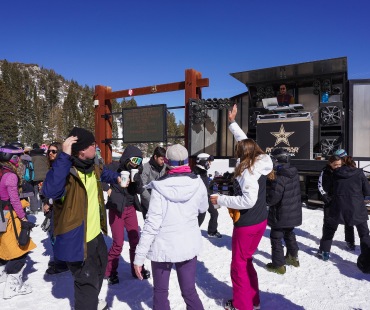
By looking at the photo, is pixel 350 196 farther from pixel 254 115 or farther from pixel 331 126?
pixel 254 115

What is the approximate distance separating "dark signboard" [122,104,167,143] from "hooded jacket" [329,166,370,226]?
6.80m

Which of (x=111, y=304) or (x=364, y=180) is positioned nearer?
(x=111, y=304)

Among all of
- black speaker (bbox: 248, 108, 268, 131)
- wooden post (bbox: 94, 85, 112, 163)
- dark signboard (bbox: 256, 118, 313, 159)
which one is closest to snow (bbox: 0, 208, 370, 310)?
dark signboard (bbox: 256, 118, 313, 159)

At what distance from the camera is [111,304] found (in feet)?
11.1

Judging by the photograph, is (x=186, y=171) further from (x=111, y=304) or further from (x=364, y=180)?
(x=364, y=180)

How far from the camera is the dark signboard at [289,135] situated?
994 cm

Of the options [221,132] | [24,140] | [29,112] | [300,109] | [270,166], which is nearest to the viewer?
[270,166]

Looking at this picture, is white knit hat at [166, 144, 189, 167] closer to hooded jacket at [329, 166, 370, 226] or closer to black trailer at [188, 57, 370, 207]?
hooded jacket at [329, 166, 370, 226]

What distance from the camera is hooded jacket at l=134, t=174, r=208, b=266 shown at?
92.0 inches

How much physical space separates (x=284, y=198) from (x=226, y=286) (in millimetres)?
Result: 1503

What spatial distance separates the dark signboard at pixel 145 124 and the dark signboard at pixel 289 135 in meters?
3.62

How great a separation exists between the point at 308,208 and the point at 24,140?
217 feet

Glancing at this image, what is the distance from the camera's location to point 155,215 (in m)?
2.33

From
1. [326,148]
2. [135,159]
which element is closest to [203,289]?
[135,159]
